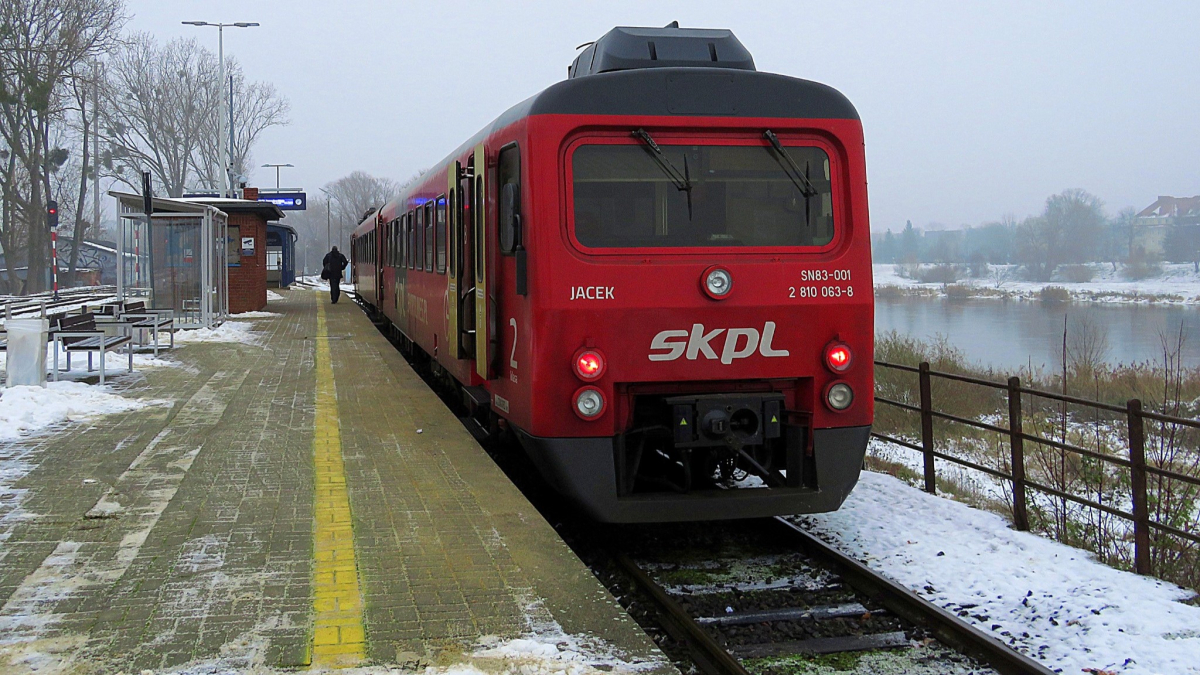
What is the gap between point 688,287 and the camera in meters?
5.90

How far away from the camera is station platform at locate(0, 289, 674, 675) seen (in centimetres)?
395

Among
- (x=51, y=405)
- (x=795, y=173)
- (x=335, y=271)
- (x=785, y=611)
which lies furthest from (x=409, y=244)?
(x=335, y=271)

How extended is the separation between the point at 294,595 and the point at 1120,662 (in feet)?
12.3

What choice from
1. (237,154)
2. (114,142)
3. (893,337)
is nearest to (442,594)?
(893,337)

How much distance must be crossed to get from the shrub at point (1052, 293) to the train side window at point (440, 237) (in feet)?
119

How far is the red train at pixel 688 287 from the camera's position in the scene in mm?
5820

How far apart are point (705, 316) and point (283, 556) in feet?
8.67

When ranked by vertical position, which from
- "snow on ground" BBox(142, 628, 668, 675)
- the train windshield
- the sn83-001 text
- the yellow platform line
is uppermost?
the train windshield

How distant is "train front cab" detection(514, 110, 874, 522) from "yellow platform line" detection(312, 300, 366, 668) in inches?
49.3

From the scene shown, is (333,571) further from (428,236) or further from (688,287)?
(428,236)

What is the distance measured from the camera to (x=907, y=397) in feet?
55.2

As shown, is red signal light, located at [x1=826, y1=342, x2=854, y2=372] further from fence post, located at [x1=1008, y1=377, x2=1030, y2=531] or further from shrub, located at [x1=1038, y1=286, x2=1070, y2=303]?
shrub, located at [x1=1038, y1=286, x2=1070, y2=303]

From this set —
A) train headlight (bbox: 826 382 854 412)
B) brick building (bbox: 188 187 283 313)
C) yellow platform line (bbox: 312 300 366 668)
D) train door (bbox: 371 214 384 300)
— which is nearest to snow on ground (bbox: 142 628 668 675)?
yellow platform line (bbox: 312 300 366 668)

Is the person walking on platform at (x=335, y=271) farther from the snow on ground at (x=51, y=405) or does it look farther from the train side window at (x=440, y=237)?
the train side window at (x=440, y=237)
